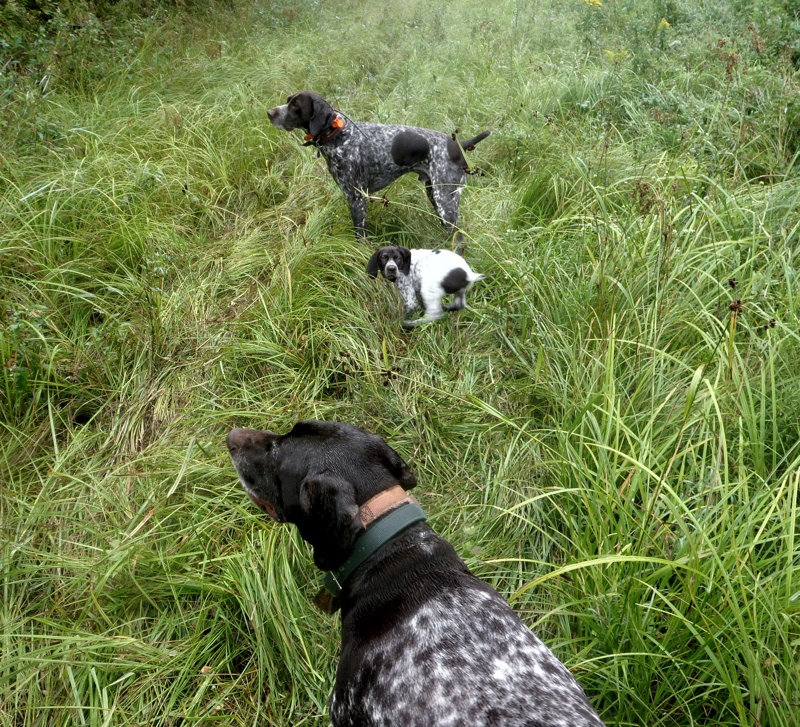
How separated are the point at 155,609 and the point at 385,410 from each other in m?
1.43

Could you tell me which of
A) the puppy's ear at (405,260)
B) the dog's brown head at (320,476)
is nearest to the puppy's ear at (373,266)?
the puppy's ear at (405,260)

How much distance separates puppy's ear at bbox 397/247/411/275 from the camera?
12.8 feet

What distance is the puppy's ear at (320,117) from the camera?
439 centimetres

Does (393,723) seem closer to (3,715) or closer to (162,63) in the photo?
(3,715)

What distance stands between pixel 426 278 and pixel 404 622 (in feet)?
8.30

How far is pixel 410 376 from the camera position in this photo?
339cm

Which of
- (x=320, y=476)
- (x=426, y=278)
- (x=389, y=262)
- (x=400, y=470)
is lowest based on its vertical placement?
(x=426, y=278)

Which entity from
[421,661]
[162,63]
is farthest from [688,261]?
[162,63]

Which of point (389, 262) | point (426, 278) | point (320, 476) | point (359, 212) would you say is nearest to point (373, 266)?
point (389, 262)

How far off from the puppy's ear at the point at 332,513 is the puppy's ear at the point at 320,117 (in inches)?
132

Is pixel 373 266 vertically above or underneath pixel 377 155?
underneath

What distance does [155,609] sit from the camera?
2.49 m

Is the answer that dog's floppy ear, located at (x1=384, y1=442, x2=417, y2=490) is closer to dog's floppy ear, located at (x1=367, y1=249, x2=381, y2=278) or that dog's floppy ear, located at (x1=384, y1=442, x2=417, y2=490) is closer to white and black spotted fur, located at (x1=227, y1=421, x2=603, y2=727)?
white and black spotted fur, located at (x1=227, y1=421, x2=603, y2=727)

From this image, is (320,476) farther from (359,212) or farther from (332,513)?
(359,212)
